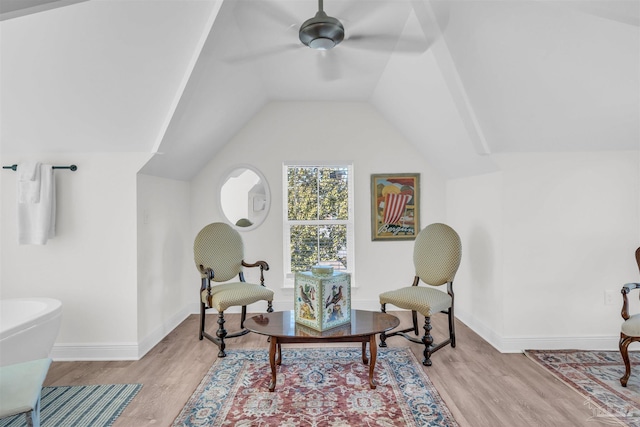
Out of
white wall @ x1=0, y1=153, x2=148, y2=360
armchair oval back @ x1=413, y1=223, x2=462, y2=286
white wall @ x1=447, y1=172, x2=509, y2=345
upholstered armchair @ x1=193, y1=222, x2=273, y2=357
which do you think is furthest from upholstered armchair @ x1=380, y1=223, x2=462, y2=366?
white wall @ x1=0, y1=153, x2=148, y2=360

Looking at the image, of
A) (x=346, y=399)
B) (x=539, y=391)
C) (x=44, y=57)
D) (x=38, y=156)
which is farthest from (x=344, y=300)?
(x=38, y=156)

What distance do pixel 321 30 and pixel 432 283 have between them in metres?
2.38

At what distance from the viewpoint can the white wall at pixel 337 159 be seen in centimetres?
432

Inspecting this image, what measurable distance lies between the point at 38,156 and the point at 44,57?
1.01m

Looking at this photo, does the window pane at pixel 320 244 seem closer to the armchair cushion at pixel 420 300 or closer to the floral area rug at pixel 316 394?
the armchair cushion at pixel 420 300

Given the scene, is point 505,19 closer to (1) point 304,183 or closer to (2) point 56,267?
(1) point 304,183

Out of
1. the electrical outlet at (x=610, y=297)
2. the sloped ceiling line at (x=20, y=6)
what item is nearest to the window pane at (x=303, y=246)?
the electrical outlet at (x=610, y=297)

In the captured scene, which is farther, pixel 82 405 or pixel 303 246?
pixel 303 246

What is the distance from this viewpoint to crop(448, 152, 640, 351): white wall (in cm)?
309

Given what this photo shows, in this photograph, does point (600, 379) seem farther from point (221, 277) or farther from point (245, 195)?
point (245, 195)

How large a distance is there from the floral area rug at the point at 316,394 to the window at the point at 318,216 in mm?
1508

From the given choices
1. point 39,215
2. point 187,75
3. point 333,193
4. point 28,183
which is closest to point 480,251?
point 333,193

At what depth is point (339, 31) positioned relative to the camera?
2.02 meters

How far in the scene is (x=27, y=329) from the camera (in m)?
2.26
